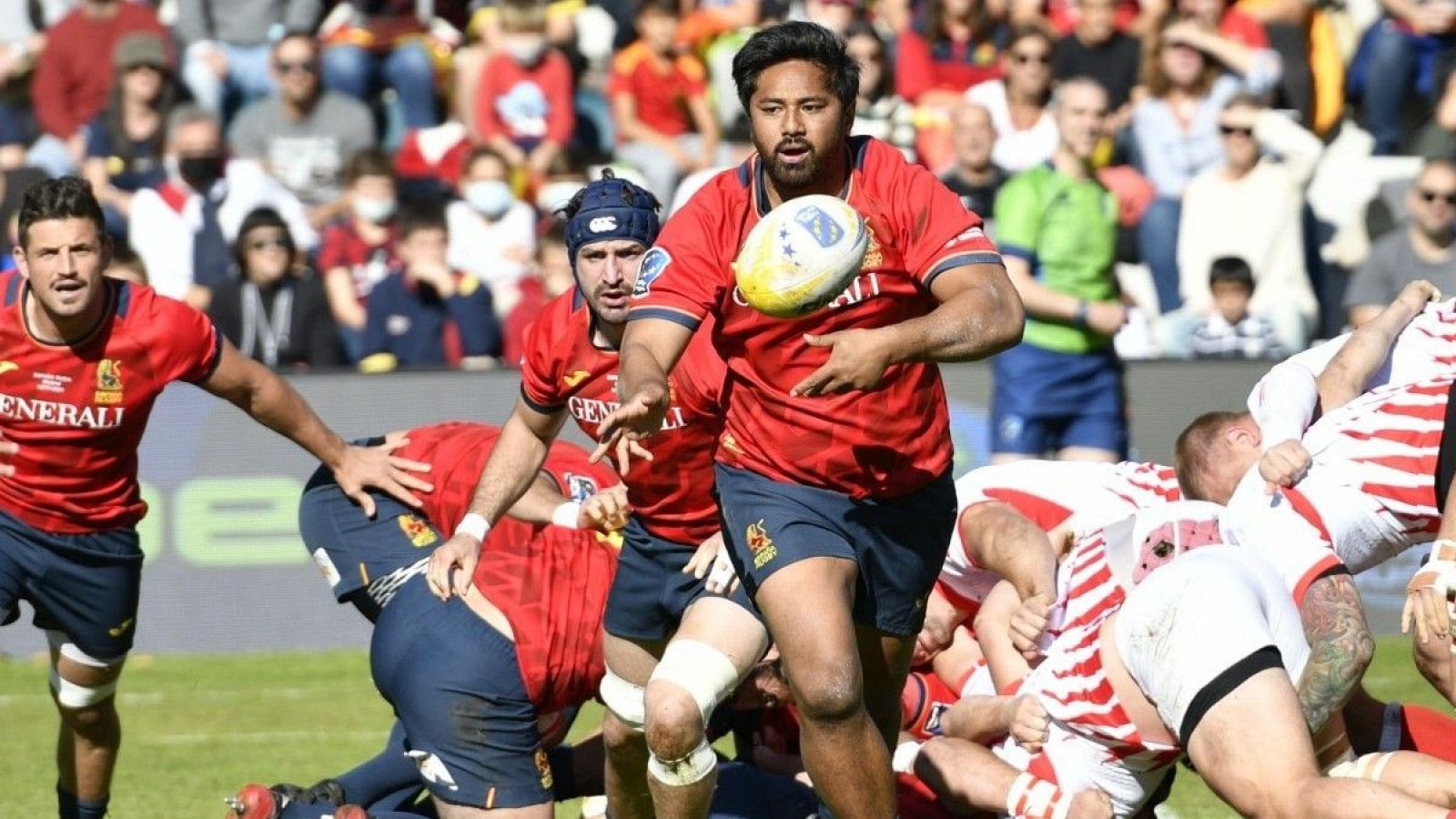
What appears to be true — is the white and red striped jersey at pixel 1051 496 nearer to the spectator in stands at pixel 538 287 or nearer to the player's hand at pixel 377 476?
the player's hand at pixel 377 476

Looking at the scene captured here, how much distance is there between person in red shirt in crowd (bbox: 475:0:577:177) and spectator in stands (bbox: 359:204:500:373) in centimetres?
158

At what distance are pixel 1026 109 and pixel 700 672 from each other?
7376 mm

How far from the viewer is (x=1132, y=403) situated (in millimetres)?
11180

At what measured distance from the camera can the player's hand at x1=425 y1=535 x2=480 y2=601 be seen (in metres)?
6.31

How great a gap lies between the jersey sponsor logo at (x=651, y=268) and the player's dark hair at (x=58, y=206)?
254 cm

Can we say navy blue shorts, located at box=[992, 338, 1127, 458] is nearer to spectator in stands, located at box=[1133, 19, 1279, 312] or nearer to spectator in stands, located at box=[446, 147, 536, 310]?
spectator in stands, located at box=[1133, 19, 1279, 312]

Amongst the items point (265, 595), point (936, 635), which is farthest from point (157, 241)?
point (936, 635)

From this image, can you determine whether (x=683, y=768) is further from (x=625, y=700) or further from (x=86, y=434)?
(x=86, y=434)

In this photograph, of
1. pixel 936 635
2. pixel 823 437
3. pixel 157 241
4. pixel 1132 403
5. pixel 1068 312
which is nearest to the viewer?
pixel 823 437

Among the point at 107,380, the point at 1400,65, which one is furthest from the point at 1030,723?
the point at 1400,65

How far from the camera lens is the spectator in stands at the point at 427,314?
12.0 metres

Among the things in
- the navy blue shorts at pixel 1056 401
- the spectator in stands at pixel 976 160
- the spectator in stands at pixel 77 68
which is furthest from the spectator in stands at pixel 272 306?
the navy blue shorts at pixel 1056 401

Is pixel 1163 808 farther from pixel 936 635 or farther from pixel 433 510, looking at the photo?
pixel 433 510

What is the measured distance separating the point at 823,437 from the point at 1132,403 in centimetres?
580
